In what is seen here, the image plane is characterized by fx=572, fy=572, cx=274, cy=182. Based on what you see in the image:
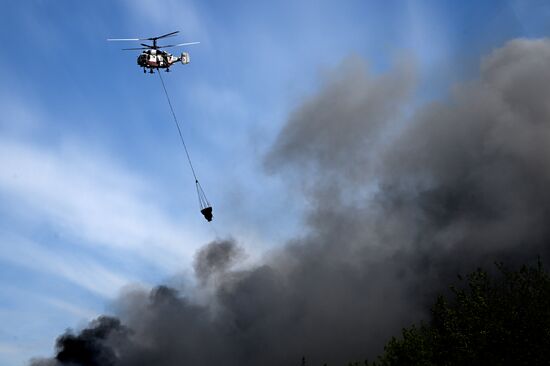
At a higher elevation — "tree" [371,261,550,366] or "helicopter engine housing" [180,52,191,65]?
"helicopter engine housing" [180,52,191,65]

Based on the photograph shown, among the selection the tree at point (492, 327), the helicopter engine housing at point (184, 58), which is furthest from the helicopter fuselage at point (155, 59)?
the tree at point (492, 327)

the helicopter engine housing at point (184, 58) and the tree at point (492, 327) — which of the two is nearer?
the tree at point (492, 327)

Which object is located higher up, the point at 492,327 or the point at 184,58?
the point at 184,58

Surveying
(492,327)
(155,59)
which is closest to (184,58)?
(155,59)

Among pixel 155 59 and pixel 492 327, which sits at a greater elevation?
pixel 155 59

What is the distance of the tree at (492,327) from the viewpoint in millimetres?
49000

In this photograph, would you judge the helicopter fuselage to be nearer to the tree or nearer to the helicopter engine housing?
the helicopter engine housing

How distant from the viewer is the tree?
4900 cm

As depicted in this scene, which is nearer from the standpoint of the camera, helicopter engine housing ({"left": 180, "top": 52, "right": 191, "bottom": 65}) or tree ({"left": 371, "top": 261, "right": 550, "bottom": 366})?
tree ({"left": 371, "top": 261, "right": 550, "bottom": 366})

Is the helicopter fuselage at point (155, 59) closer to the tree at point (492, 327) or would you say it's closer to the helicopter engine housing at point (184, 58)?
the helicopter engine housing at point (184, 58)

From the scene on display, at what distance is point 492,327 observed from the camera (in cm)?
5166

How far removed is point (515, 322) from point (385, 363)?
17.7 metres

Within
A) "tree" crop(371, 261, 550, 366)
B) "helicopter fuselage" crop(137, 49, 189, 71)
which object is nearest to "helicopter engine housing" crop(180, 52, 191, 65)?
"helicopter fuselage" crop(137, 49, 189, 71)

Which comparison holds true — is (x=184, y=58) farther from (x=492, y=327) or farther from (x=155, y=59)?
(x=492, y=327)
